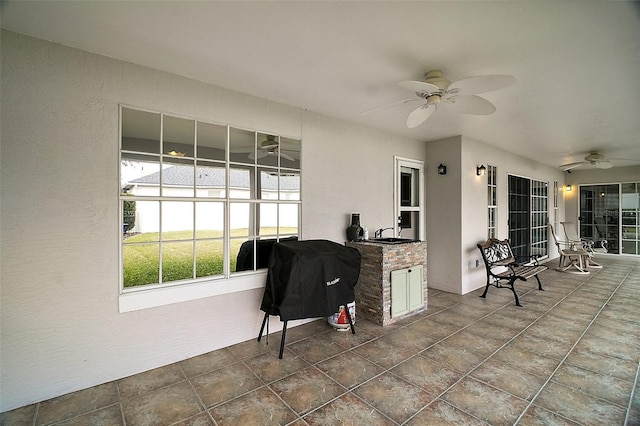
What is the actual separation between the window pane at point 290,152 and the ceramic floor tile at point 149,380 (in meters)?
2.41

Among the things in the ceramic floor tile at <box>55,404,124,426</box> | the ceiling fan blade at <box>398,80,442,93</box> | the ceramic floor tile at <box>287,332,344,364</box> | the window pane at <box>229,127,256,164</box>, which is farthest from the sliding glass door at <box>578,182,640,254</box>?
the ceramic floor tile at <box>55,404,124,426</box>

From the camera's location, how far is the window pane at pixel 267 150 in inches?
137

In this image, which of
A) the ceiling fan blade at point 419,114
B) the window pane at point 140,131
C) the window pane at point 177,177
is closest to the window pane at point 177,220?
the window pane at point 177,177

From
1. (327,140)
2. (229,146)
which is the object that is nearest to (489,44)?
(327,140)

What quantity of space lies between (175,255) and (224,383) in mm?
1268

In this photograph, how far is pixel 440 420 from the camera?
2020 millimetres

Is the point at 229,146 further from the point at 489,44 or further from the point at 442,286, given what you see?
the point at 442,286

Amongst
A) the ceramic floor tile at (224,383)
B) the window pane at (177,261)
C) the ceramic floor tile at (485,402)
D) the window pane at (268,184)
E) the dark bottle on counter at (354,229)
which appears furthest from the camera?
the dark bottle on counter at (354,229)

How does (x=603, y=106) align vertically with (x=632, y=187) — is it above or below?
above

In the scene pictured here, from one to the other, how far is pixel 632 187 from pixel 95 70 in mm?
→ 12465

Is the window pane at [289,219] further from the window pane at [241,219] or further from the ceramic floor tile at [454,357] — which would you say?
the ceramic floor tile at [454,357]

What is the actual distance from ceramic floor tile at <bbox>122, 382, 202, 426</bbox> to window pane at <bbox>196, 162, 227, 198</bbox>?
177 centimetres

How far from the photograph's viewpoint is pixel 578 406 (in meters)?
2.15

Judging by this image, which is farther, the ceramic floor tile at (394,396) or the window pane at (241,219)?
the window pane at (241,219)
